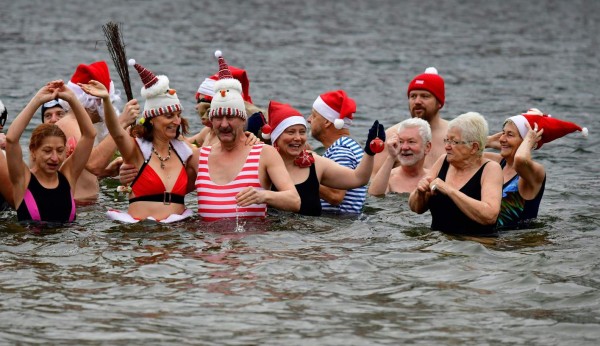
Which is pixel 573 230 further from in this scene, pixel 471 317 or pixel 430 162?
pixel 471 317

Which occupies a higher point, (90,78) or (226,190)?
(90,78)

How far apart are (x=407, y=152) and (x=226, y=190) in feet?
9.00

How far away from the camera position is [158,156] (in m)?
11.6

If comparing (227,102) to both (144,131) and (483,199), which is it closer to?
(144,131)

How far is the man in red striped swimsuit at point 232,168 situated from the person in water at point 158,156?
0.72 feet

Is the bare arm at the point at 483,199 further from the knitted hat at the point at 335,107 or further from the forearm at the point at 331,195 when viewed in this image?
the knitted hat at the point at 335,107

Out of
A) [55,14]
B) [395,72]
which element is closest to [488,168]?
[395,72]

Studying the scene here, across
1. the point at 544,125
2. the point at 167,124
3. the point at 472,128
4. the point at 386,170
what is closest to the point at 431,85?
the point at 386,170

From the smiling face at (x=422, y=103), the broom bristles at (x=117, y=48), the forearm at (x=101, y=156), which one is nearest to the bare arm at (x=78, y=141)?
the forearm at (x=101, y=156)

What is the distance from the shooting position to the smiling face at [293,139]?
39.2ft

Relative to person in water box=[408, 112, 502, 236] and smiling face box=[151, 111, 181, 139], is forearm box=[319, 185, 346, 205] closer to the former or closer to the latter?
person in water box=[408, 112, 502, 236]

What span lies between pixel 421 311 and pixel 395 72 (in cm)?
2000

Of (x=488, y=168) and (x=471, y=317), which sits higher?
(x=488, y=168)

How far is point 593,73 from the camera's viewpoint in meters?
29.2
